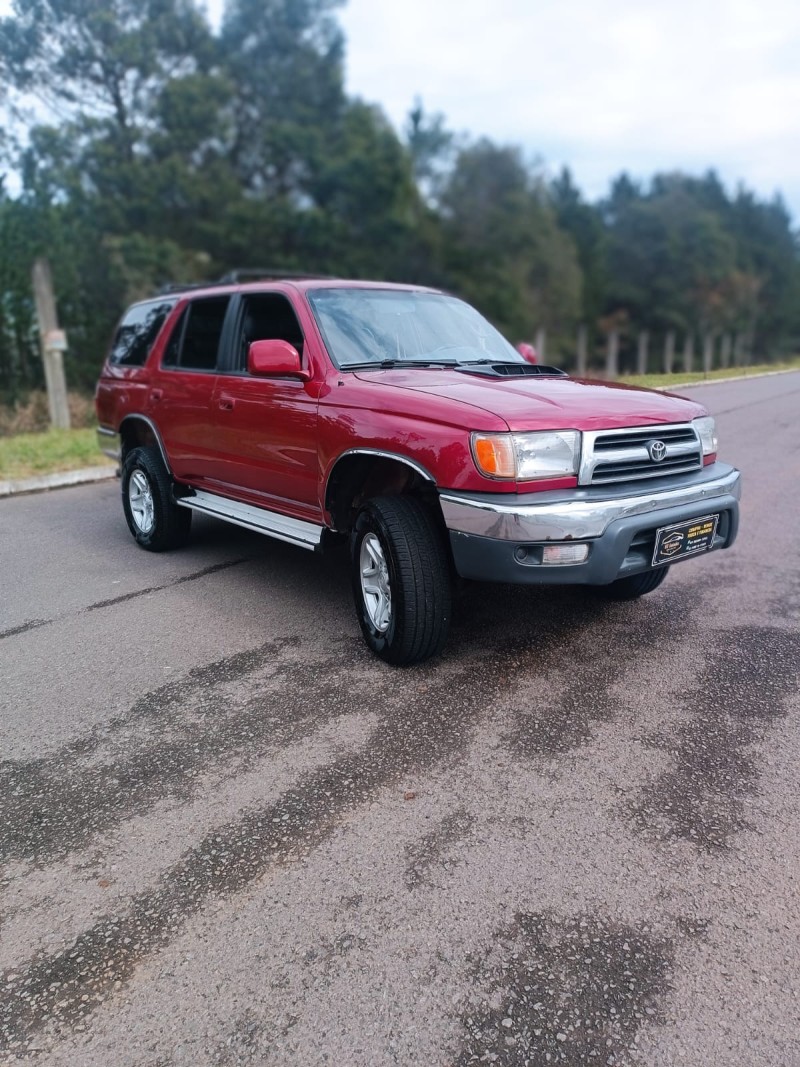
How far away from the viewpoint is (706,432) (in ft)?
14.6

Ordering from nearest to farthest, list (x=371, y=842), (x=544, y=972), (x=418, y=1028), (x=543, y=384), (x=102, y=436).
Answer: (x=418, y=1028) < (x=544, y=972) < (x=371, y=842) < (x=543, y=384) < (x=102, y=436)

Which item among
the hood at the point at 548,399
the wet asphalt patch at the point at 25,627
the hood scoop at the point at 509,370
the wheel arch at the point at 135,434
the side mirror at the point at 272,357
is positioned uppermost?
the side mirror at the point at 272,357

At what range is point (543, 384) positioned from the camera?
4324mm

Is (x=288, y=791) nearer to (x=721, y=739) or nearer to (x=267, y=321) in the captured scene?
(x=721, y=739)

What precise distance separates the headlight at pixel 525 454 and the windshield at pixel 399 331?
1240 millimetres

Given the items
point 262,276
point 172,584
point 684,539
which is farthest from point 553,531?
point 262,276

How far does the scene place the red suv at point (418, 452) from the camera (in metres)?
3.63

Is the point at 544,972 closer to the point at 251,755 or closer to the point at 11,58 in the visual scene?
the point at 251,755

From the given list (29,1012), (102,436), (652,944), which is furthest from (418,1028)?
(102,436)

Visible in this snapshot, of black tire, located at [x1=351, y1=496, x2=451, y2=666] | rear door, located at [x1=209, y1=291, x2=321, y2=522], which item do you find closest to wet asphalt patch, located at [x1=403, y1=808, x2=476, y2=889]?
black tire, located at [x1=351, y1=496, x2=451, y2=666]

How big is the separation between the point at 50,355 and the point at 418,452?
12.4 metres

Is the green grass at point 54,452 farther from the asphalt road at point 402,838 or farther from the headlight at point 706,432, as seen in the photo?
the asphalt road at point 402,838

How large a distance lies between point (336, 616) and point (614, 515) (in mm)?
1851

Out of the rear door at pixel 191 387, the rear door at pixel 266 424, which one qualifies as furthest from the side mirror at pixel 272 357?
the rear door at pixel 191 387
